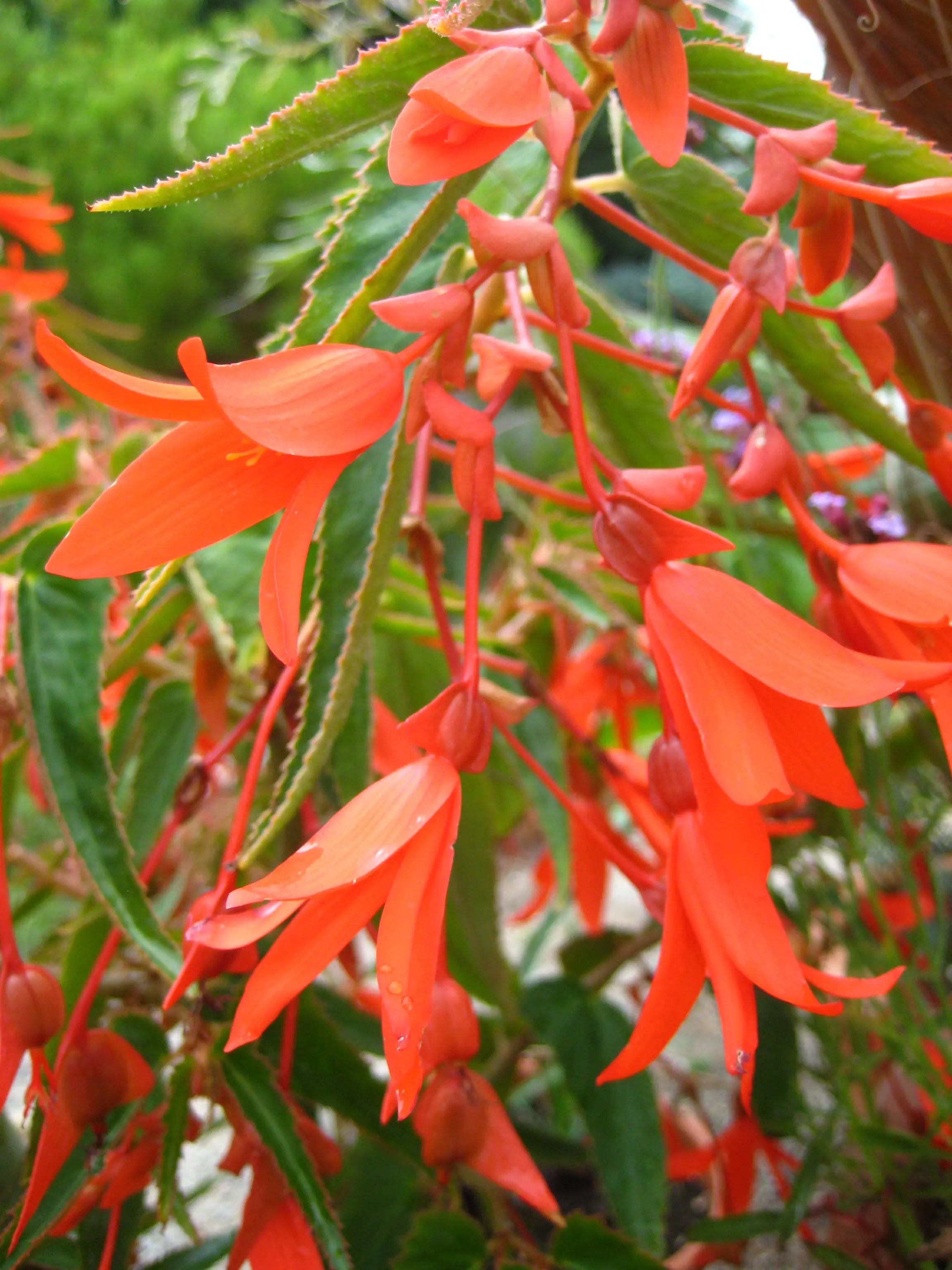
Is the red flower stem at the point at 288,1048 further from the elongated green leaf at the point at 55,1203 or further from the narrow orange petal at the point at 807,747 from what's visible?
the narrow orange petal at the point at 807,747

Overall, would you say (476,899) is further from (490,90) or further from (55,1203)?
(490,90)

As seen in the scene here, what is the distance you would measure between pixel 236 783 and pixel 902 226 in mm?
421

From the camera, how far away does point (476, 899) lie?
19.6 inches

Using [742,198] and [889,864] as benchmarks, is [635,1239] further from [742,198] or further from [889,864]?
[742,198]

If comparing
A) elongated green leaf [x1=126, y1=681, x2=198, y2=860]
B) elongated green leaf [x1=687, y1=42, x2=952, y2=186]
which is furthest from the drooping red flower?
elongated green leaf [x1=687, y1=42, x2=952, y2=186]

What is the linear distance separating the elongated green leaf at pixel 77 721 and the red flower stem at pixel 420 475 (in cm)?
13

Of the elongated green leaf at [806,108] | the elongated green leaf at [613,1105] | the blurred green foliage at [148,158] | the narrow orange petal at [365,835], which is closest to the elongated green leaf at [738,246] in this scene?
the elongated green leaf at [806,108]

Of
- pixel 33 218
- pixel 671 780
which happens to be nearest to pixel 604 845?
pixel 671 780

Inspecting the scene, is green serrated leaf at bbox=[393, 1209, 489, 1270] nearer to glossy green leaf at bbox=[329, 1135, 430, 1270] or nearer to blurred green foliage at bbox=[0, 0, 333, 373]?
glossy green leaf at bbox=[329, 1135, 430, 1270]

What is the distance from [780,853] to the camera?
0.50 m

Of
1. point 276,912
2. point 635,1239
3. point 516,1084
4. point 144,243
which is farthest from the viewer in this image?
point 144,243

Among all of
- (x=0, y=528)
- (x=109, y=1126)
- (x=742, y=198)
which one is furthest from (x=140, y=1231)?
(x=0, y=528)

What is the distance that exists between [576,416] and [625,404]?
0.18 m

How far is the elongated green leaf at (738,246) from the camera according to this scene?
14.2 inches
